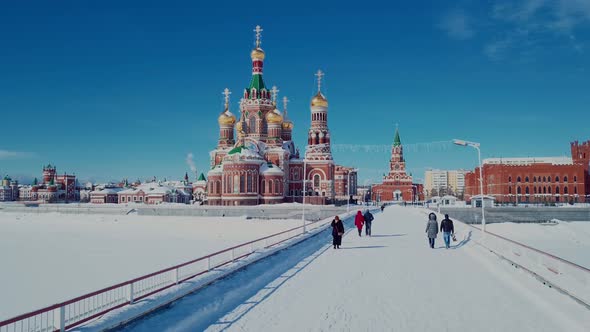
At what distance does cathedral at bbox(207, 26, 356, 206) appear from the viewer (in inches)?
2387

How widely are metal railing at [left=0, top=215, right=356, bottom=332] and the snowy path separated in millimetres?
734

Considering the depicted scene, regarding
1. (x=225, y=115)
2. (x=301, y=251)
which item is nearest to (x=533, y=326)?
(x=301, y=251)

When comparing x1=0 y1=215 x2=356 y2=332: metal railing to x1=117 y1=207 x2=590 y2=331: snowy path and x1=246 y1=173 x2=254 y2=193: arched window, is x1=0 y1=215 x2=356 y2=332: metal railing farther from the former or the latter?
x1=246 y1=173 x2=254 y2=193: arched window

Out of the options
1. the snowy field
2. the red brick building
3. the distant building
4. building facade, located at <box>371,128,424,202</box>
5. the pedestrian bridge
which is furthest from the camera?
the distant building

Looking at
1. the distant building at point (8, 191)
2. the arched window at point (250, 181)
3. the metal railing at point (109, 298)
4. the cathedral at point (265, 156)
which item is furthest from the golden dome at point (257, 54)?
the distant building at point (8, 191)

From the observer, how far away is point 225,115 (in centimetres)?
7294

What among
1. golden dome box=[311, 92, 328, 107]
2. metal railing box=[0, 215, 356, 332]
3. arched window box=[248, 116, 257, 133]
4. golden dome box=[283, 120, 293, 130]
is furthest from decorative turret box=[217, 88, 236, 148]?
metal railing box=[0, 215, 356, 332]

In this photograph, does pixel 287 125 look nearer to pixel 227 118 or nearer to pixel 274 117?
pixel 274 117

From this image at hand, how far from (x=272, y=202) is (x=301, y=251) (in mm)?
43341

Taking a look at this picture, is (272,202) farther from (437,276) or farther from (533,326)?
(533,326)

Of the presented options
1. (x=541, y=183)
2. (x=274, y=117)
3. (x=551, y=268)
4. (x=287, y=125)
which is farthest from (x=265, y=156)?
(x=551, y=268)

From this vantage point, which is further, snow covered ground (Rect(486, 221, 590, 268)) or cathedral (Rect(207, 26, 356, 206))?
cathedral (Rect(207, 26, 356, 206))

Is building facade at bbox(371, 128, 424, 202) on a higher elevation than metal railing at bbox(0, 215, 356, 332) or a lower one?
higher

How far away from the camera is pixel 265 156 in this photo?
67.1 m
